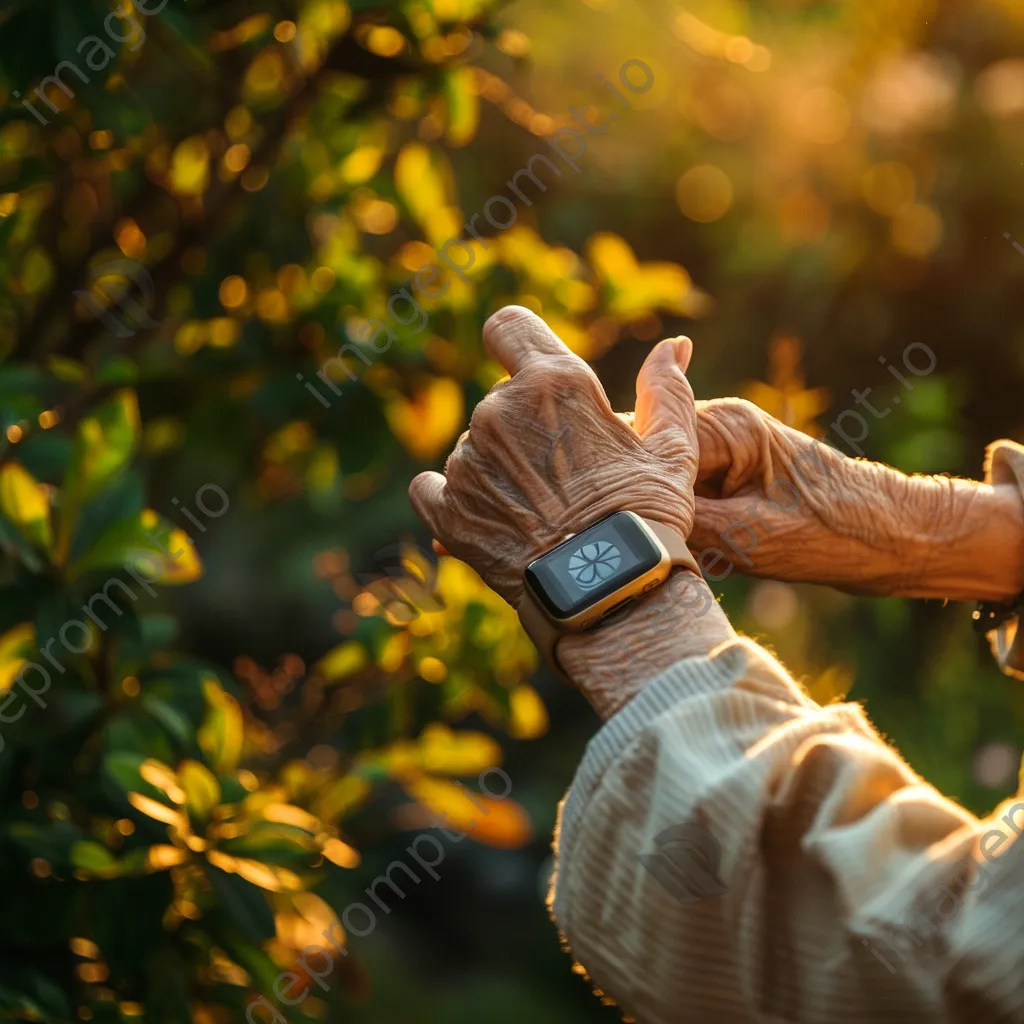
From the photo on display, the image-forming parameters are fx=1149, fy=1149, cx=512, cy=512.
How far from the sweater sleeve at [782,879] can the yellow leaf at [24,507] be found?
78cm

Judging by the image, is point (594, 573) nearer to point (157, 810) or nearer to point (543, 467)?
point (543, 467)

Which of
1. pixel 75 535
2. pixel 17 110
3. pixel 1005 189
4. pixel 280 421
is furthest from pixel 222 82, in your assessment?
pixel 1005 189

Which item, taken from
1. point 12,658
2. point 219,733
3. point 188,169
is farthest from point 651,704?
point 188,169

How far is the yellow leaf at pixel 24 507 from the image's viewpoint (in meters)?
1.33

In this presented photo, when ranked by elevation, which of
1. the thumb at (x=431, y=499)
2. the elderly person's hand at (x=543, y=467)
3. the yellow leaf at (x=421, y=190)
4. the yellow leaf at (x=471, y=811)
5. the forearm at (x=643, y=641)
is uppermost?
the yellow leaf at (x=421, y=190)

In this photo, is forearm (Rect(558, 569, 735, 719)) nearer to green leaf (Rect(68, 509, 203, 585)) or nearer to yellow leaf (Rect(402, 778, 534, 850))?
green leaf (Rect(68, 509, 203, 585))

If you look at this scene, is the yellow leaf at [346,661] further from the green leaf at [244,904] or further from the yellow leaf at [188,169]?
the yellow leaf at [188,169]

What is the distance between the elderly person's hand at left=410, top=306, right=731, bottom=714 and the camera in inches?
44.4

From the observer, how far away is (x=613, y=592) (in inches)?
39.7

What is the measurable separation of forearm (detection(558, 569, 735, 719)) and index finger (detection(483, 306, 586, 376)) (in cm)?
31

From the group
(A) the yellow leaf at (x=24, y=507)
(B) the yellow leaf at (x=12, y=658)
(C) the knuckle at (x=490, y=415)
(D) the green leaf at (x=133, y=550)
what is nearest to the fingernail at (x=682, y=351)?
(C) the knuckle at (x=490, y=415)

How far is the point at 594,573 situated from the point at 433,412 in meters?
0.80

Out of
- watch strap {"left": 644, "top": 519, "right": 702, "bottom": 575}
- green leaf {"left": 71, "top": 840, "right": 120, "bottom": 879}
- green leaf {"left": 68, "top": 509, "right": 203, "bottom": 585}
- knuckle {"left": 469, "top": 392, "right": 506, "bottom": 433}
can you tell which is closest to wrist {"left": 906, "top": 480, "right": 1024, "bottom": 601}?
watch strap {"left": 644, "top": 519, "right": 702, "bottom": 575}

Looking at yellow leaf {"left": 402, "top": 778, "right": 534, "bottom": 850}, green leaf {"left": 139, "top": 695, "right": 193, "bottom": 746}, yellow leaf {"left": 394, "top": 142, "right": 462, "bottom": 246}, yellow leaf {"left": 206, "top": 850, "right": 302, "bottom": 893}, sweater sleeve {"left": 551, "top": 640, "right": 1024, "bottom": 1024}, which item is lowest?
yellow leaf {"left": 402, "top": 778, "right": 534, "bottom": 850}
